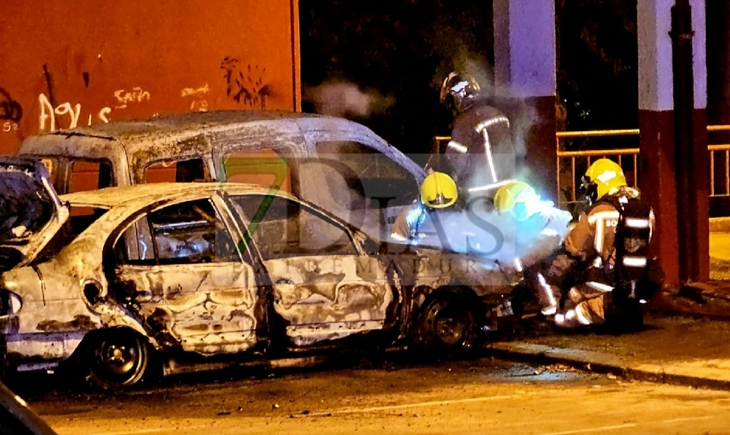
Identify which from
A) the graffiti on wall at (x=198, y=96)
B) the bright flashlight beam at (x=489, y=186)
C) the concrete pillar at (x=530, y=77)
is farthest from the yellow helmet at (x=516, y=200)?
the graffiti on wall at (x=198, y=96)

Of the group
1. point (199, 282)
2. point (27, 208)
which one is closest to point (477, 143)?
point (199, 282)

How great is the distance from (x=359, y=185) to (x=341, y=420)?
3524 mm

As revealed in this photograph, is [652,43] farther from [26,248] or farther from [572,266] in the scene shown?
[26,248]

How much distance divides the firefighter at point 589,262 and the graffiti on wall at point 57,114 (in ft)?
15.8

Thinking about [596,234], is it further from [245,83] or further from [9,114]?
[9,114]

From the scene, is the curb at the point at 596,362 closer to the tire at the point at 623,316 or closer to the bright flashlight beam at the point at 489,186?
the tire at the point at 623,316

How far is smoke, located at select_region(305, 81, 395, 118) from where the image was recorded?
917 inches

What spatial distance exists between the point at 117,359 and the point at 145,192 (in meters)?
1.16

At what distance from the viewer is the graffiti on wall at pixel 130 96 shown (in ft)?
43.3

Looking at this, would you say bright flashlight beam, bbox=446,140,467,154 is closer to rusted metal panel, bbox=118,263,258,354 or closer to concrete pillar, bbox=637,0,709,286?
concrete pillar, bbox=637,0,709,286

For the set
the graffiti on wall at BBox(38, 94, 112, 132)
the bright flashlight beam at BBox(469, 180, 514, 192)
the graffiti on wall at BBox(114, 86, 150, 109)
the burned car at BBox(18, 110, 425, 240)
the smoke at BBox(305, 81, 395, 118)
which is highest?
the smoke at BBox(305, 81, 395, 118)

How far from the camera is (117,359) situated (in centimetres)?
876

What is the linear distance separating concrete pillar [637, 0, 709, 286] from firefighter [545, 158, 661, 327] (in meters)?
1.78

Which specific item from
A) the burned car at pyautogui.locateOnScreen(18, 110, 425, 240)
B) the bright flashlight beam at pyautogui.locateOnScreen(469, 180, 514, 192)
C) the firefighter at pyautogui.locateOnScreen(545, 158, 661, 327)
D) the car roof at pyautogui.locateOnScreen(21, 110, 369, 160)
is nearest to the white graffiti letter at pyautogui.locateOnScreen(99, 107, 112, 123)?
the burned car at pyautogui.locateOnScreen(18, 110, 425, 240)
